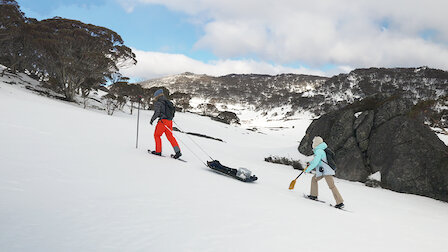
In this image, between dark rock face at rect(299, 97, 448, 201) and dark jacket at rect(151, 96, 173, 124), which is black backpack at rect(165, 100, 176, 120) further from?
dark rock face at rect(299, 97, 448, 201)

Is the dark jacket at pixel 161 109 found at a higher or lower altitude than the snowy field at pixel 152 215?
higher

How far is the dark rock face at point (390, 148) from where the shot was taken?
26.6ft

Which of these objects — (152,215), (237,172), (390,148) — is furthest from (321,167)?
(390,148)

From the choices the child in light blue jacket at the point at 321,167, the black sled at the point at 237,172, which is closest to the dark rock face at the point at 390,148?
the child in light blue jacket at the point at 321,167

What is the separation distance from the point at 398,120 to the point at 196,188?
9.82 meters

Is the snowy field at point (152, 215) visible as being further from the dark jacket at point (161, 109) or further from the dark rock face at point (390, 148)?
the dark rock face at point (390, 148)

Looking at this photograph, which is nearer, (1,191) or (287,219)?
(1,191)

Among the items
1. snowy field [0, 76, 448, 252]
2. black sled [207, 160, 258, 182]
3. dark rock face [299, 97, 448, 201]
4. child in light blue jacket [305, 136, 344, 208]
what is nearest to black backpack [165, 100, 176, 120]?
snowy field [0, 76, 448, 252]

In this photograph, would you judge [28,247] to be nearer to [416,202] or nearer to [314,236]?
[314,236]

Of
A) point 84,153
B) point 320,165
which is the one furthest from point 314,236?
point 84,153

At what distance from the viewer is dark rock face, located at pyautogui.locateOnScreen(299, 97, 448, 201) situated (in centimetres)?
811

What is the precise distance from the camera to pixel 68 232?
2.12 metres

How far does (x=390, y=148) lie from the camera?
9.22m

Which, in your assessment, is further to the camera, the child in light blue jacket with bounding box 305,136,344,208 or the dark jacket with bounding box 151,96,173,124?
the dark jacket with bounding box 151,96,173,124
